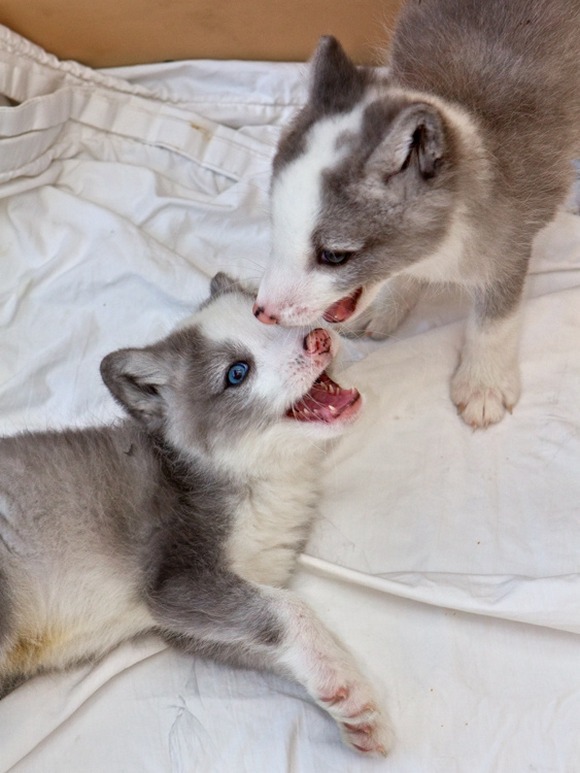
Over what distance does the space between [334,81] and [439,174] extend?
34 cm

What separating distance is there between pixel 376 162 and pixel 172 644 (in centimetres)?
138

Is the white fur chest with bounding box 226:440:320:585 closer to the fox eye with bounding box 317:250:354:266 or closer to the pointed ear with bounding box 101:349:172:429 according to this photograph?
the pointed ear with bounding box 101:349:172:429

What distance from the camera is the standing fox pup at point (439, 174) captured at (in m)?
1.87

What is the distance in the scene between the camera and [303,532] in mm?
2371

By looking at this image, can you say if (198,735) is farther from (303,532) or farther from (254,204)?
(254,204)

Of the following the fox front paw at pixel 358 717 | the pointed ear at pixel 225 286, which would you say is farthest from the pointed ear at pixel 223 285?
the fox front paw at pixel 358 717

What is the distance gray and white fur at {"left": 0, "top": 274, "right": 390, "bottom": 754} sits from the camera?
2.04m

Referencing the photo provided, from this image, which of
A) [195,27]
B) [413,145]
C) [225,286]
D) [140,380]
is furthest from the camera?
[195,27]

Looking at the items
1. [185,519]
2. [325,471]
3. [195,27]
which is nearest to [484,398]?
[325,471]

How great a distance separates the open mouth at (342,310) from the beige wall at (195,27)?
4.76 ft

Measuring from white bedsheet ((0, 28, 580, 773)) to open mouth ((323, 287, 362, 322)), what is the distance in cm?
57

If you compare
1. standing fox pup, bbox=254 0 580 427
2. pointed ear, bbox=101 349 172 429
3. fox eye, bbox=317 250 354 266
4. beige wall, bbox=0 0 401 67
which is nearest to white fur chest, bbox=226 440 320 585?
pointed ear, bbox=101 349 172 429

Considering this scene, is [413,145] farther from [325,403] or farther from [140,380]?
[140,380]

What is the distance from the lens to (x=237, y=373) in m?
2.09
